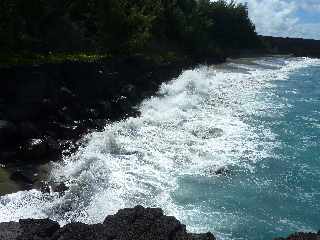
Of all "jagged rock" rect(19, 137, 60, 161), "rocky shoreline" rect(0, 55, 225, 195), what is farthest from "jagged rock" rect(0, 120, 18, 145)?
"jagged rock" rect(19, 137, 60, 161)

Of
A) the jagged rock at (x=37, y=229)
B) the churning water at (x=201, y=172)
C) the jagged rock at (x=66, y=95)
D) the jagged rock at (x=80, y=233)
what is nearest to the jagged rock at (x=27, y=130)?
the churning water at (x=201, y=172)

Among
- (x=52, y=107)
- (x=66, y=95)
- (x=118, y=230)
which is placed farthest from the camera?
(x=66, y=95)

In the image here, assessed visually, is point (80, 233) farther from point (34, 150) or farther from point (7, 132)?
point (7, 132)

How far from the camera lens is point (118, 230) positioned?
13812 millimetres

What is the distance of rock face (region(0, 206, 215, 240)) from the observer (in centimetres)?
1355

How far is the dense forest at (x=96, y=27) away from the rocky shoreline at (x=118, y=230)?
2200 centimetres

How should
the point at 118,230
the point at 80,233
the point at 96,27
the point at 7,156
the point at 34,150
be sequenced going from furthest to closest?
the point at 96,27 → the point at 34,150 → the point at 7,156 → the point at 118,230 → the point at 80,233

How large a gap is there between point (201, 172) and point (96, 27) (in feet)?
104

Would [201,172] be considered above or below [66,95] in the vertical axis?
below

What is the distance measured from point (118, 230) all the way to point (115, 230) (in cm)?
8

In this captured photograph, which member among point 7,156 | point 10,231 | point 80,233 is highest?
point 80,233

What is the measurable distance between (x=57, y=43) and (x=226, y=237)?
31.9 meters

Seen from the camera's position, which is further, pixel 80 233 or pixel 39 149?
pixel 39 149

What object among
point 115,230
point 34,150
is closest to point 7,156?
point 34,150
